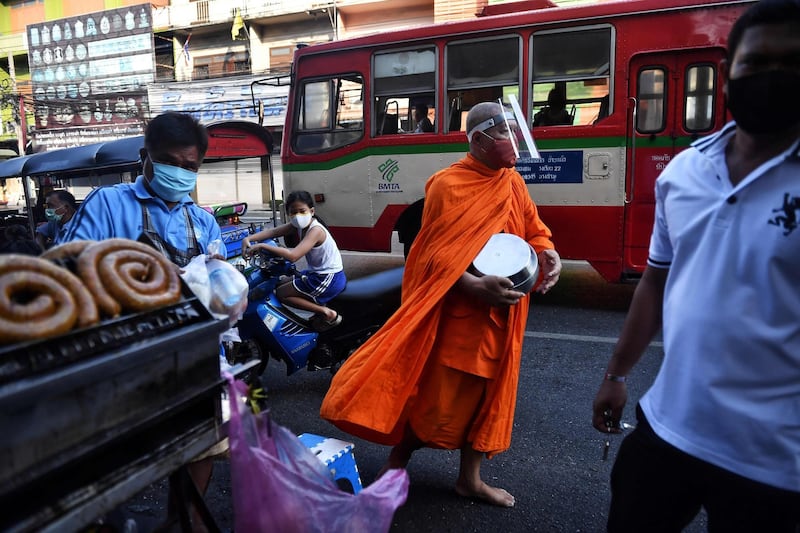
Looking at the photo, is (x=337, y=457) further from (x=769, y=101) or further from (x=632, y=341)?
(x=769, y=101)

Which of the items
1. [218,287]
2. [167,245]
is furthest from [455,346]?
[167,245]

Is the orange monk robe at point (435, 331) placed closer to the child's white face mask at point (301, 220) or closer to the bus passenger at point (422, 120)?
the child's white face mask at point (301, 220)

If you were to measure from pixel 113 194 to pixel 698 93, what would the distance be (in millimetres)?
5529

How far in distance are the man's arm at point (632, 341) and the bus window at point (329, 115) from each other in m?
5.81

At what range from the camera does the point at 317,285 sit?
157 inches

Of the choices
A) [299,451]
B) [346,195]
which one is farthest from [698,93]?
[299,451]

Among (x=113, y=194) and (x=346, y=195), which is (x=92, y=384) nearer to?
(x=113, y=194)

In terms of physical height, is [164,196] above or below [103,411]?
A: above

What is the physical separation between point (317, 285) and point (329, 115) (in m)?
3.83

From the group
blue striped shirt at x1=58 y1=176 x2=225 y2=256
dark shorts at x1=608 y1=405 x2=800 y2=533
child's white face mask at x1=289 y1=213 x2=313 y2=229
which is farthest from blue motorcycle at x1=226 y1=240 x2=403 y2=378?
dark shorts at x1=608 y1=405 x2=800 y2=533

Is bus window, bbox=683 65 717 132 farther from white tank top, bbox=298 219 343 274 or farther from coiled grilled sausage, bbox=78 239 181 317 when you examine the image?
coiled grilled sausage, bbox=78 239 181 317

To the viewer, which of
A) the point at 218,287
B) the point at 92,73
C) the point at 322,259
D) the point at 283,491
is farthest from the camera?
the point at 92,73

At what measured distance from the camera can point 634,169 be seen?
586cm

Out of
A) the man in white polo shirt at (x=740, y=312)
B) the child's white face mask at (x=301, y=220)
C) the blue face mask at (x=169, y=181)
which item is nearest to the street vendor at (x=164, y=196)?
the blue face mask at (x=169, y=181)
